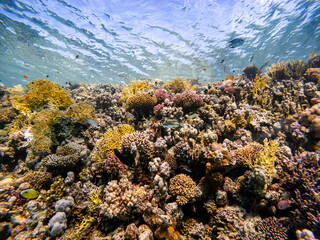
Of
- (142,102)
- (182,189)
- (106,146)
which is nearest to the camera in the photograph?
(182,189)

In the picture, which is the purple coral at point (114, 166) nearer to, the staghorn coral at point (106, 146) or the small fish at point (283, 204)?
the staghorn coral at point (106, 146)

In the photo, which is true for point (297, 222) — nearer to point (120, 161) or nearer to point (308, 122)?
point (308, 122)

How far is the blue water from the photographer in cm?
1502

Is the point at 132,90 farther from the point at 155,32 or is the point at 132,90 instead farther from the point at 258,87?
the point at 155,32

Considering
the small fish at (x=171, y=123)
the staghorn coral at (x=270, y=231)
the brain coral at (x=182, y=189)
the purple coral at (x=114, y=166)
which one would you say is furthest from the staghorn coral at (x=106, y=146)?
the staghorn coral at (x=270, y=231)

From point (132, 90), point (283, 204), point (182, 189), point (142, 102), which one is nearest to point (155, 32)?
point (132, 90)

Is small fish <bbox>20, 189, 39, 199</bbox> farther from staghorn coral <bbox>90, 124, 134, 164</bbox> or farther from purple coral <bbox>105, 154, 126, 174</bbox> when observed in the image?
purple coral <bbox>105, 154, 126, 174</bbox>

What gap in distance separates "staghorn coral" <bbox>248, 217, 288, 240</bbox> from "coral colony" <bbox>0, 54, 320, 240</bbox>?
0.06 feet

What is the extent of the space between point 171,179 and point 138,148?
3.82 ft

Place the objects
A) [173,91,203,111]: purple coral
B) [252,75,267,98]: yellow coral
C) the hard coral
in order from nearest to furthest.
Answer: [173,91,203,111]: purple coral < the hard coral < [252,75,267,98]: yellow coral

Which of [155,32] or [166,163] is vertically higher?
[155,32]

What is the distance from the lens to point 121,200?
276 centimetres

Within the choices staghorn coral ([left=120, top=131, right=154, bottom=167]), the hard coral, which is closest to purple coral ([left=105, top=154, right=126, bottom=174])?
staghorn coral ([left=120, top=131, right=154, bottom=167])

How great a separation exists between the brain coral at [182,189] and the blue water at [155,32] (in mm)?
9195
